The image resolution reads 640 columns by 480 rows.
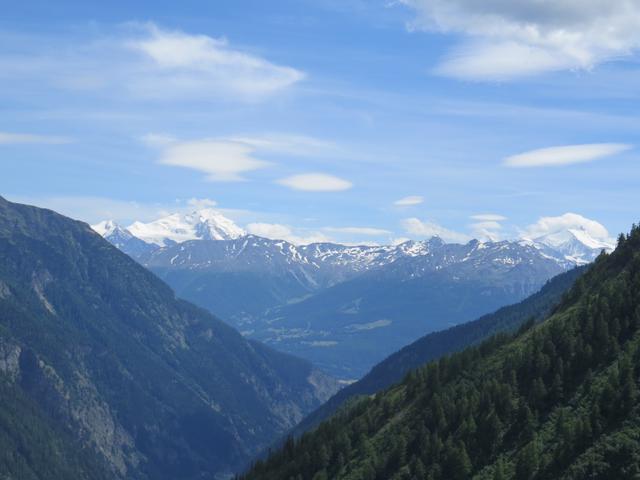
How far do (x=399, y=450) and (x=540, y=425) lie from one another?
1375 inches

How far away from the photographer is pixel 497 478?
147 m

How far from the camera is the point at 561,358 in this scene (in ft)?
586

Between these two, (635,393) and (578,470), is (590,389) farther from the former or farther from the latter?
(578,470)

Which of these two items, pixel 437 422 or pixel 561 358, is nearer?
pixel 561 358

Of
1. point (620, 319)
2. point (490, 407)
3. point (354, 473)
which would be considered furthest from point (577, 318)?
point (354, 473)

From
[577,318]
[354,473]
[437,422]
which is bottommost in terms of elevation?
[354,473]

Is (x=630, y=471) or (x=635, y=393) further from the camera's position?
(x=635, y=393)

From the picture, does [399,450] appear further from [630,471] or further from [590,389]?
[630,471]

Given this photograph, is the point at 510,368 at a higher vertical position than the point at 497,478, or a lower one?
higher

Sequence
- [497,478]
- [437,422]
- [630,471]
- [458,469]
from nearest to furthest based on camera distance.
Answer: [630,471] < [497,478] < [458,469] < [437,422]

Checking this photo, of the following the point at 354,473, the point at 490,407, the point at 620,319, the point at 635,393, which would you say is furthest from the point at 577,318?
the point at 354,473

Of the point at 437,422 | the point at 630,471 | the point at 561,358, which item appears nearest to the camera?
the point at 630,471

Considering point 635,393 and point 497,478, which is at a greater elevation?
point 635,393

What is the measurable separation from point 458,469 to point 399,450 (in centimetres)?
2653
